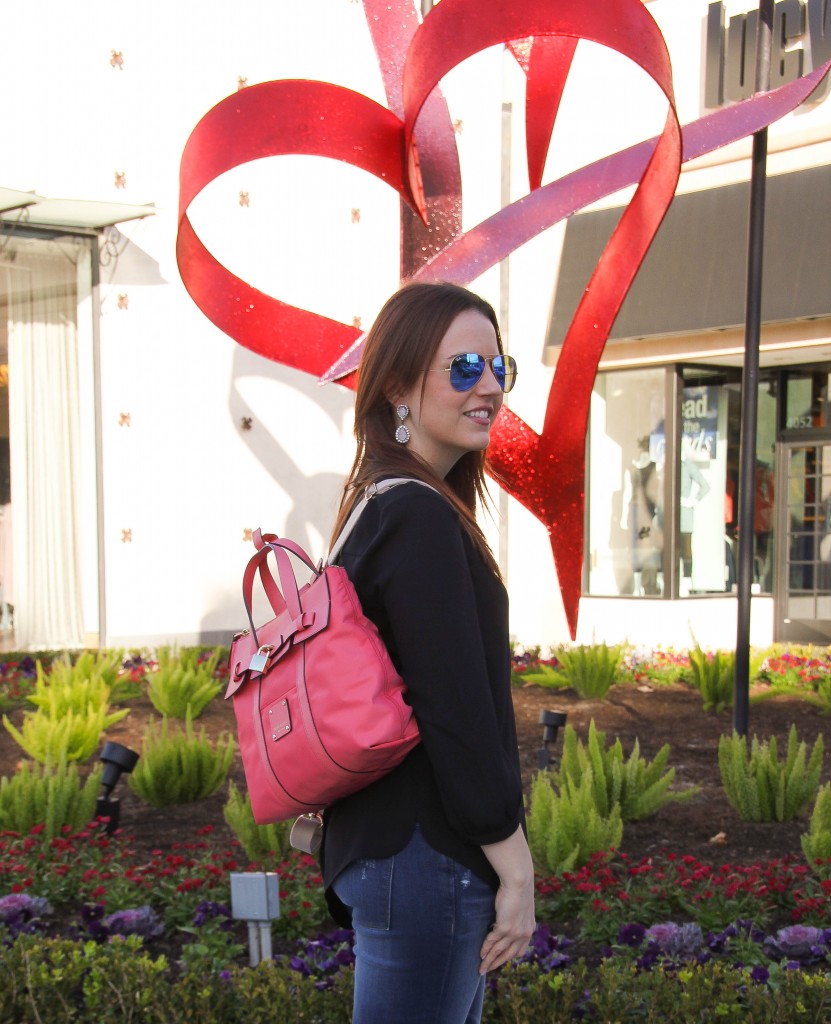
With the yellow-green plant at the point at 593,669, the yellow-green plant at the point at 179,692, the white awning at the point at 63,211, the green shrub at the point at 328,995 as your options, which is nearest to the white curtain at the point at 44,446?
the white awning at the point at 63,211

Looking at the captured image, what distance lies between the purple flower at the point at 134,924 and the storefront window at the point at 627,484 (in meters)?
9.58

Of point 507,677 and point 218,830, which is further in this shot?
point 218,830

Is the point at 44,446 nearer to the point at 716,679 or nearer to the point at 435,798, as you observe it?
the point at 716,679

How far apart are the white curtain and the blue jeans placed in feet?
32.3

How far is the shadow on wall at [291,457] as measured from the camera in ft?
38.4

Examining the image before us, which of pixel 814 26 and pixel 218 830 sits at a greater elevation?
pixel 814 26

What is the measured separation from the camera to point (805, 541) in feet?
42.7

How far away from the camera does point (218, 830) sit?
17.0 feet

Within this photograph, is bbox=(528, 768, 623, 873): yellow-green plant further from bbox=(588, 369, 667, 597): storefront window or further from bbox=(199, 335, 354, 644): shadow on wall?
bbox=(588, 369, 667, 597): storefront window

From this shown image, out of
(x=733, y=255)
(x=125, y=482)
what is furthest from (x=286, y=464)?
(x=733, y=255)

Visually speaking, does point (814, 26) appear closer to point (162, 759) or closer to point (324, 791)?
point (162, 759)

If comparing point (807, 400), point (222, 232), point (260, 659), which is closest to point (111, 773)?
point (260, 659)

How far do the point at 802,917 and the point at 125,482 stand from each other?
27.8 feet

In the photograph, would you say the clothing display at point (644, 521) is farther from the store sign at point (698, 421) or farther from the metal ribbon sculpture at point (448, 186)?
the metal ribbon sculpture at point (448, 186)
